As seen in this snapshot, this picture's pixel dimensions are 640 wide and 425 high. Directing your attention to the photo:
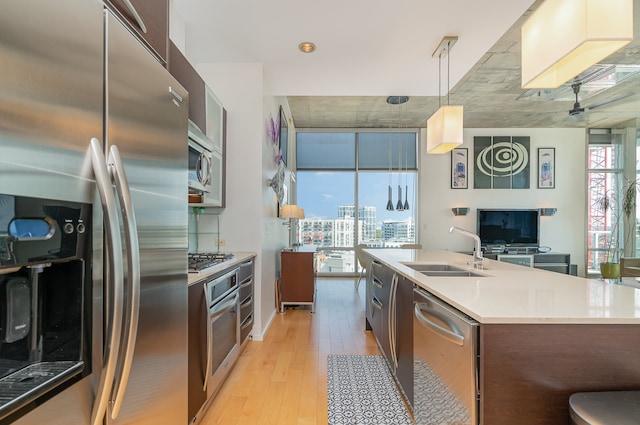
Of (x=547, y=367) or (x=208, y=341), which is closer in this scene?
(x=547, y=367)

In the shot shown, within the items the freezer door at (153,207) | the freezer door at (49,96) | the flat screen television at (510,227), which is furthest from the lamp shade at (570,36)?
the flat screen television at (510,227)

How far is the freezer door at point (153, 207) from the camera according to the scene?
2.88 feet

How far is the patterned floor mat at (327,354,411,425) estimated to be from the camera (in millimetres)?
1983

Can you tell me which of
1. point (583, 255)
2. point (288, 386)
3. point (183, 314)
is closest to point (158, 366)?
point (183, 314)

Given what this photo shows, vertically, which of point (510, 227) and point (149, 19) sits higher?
point (149, 19)

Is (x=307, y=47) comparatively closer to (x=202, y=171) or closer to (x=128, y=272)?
(x=202, y=171)

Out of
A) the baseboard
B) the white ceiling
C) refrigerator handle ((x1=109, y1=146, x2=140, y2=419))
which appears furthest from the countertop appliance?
the white ceiling

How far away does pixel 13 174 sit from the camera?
22.1 inches

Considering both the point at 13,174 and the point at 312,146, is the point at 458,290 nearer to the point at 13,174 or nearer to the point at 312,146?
the point at 13,174

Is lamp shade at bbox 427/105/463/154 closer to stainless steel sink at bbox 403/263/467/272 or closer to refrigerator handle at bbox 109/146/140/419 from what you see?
stainless steel sink at bbox 403/263/467/272

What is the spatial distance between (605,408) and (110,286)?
141cm

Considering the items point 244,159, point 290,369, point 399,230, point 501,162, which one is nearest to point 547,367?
point 290,369

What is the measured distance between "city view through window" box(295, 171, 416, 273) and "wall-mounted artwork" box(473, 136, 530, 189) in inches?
78.5

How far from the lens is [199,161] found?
2.39m
